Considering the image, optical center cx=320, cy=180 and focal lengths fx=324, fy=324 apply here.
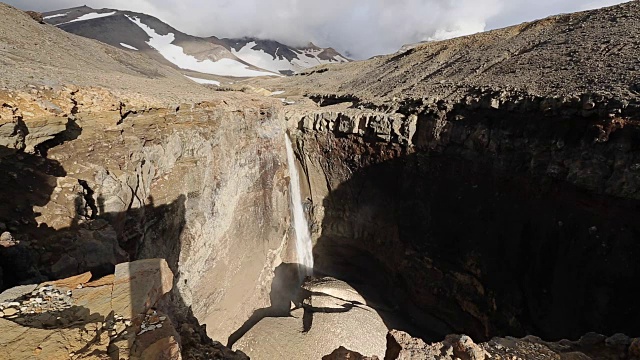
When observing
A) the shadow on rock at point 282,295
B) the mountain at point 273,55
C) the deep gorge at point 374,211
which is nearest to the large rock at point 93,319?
the deep gorge at point 374,211

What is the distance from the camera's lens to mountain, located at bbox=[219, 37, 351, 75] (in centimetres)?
8550

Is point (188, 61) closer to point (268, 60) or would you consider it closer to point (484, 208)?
point (268, 60)

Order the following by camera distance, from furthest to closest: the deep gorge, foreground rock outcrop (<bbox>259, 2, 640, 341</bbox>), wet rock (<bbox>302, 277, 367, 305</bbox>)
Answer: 1. wet rock (<bbox>302, 277, 367, 305</bbox>)
2. foreground rock outcrop (<bbox>259, 2, 640, 341</bbox>)
3. the deep gorge

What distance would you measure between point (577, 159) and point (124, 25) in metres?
78.7

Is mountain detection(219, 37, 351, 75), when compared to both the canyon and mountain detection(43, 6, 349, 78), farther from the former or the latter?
the canyon

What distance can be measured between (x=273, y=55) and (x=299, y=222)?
265ft

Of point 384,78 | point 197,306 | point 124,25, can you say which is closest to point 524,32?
point 384,78

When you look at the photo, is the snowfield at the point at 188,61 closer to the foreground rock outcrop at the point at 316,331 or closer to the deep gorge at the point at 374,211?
the deep gorge at the point at 374,211

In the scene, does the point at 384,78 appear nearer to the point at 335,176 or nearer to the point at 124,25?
the point at 335,176

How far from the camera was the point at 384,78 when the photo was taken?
23.9 meters

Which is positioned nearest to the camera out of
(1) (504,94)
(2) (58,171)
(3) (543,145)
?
(2) (58,171)

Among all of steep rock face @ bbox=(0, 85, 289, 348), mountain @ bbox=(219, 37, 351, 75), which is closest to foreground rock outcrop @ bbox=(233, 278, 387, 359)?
steep rock face @ bbox=(0, 85, 289, 348)

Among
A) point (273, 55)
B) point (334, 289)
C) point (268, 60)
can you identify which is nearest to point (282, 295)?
point (334, 289)

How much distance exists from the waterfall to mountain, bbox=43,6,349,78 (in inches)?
1494
